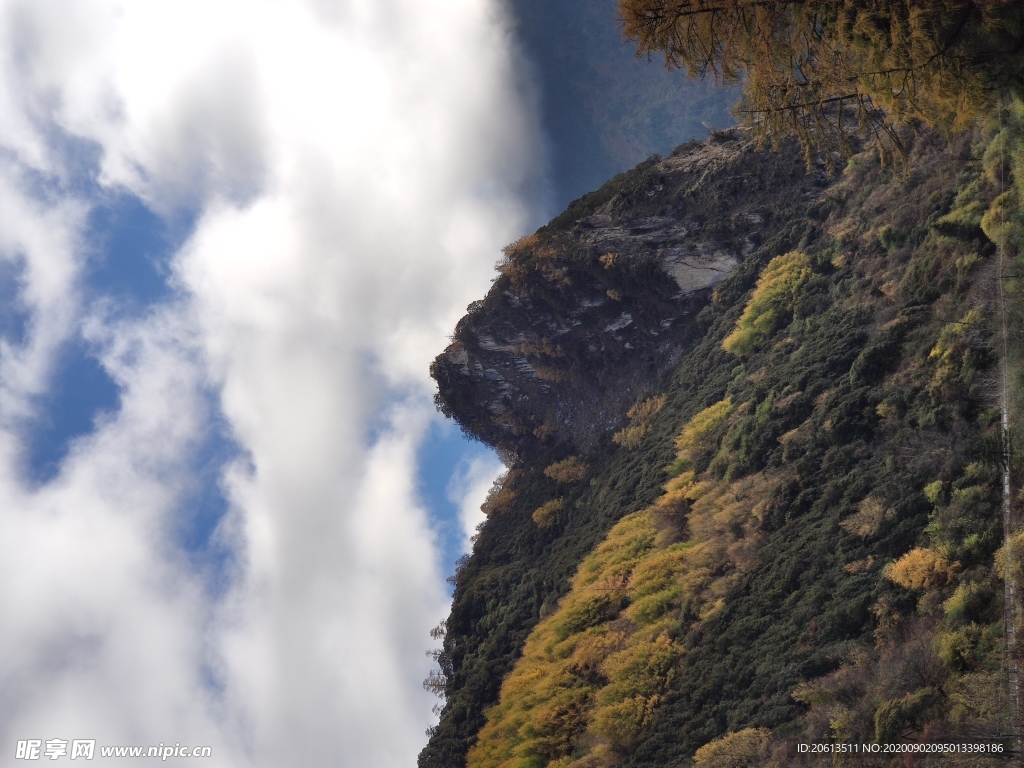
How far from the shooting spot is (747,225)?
35125 mm

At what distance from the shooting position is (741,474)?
968 inches

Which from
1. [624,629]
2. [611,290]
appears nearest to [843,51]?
[624,629]

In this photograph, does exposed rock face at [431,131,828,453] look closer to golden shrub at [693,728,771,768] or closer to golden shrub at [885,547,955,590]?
golden shrub at [885,547,955,590]

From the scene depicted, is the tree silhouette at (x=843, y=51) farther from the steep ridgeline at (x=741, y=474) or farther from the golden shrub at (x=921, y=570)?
the golden shrub at (x=921, y=570)

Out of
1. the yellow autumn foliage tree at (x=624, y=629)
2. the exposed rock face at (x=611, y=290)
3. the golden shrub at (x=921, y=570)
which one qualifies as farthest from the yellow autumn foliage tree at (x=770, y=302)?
the golden shrub at (x=921, y=570)

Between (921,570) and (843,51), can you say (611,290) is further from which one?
(921,570)

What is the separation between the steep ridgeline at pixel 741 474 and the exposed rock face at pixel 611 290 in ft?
0.50

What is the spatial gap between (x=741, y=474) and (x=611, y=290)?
1716 cm

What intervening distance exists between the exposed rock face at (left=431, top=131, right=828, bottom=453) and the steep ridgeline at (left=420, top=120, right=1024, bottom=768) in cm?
15

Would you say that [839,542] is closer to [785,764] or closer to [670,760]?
[785,764]

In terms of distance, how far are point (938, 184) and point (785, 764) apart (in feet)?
61.5

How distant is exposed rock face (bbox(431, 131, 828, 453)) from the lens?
117ft

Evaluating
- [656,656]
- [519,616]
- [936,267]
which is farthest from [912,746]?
[519,616]

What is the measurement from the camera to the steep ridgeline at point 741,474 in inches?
577
